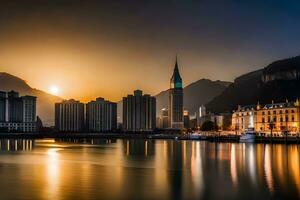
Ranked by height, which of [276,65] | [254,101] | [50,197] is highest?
[276,65]

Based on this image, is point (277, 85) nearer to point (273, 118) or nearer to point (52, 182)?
point (273, 118)

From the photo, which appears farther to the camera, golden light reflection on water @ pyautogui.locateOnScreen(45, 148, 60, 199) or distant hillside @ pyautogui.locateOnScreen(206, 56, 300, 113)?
distant hillside @ pyautogui.locateOnScreen(206, 56, 300, 113)

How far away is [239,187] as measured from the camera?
1182 inches

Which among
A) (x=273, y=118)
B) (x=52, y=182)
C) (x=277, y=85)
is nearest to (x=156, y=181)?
(x=52, y=182)

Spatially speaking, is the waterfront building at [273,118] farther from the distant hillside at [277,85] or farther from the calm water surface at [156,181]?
the calm water surface at [156,181]

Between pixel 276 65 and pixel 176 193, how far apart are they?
543ft

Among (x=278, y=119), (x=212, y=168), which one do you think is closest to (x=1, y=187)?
(x=212, y=168)

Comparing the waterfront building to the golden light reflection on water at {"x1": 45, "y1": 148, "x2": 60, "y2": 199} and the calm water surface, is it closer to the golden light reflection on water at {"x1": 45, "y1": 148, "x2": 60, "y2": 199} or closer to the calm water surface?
the calm water surface

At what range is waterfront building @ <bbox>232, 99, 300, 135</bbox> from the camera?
106 m

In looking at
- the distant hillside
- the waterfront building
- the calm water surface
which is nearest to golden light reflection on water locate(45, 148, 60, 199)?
the calm water surface

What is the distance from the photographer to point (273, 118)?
4380 inches

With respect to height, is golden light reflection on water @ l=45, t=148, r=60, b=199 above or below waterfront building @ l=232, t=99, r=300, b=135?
below

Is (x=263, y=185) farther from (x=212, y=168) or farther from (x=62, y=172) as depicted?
(x=62, y=172)

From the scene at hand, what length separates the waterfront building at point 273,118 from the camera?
4173 inches
